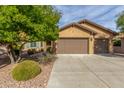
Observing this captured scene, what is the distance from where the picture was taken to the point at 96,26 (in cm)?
3847

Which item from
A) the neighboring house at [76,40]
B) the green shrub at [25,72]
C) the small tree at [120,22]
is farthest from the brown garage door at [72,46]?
the green shrub at [25,72]

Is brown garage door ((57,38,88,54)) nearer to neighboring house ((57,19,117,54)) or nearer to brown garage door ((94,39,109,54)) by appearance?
neighboring house ((57,19,117,54))

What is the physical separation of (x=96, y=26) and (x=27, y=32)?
73.2 feet

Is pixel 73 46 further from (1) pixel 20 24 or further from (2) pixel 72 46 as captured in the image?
(1) pixel 20 24

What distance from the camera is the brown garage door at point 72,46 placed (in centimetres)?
3475

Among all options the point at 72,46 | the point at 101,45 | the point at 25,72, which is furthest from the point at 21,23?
the point at 101,45

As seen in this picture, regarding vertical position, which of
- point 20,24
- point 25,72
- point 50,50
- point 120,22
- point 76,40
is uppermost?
point 120,22

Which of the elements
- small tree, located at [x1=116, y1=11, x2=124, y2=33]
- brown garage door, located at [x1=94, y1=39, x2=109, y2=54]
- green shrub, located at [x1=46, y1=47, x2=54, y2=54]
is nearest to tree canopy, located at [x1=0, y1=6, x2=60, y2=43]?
small tree, located at [x1=116, y1=11, x2=124, y2=33]

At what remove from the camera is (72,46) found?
3494 centimetres

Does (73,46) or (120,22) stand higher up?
(120,22)

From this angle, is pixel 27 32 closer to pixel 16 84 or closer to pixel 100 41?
pixel 16 84

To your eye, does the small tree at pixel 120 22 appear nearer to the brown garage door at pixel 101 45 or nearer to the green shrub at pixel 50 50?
the brown garage door at pixel 101 45
